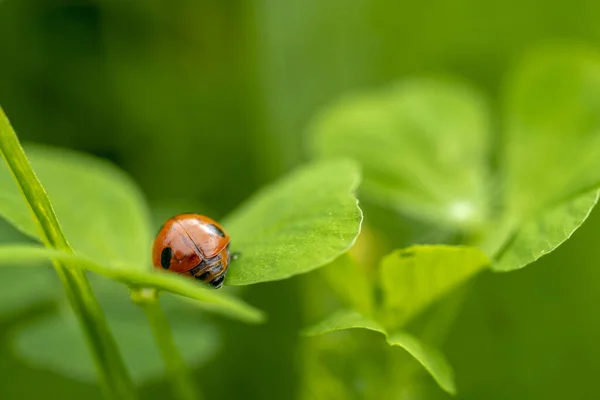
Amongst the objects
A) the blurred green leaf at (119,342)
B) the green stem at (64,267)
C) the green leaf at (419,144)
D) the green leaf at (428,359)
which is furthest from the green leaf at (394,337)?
the blurred green leaf at (119,342)

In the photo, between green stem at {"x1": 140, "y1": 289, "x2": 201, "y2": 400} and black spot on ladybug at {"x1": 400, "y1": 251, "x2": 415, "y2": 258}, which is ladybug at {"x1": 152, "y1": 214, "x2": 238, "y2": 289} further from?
black spot on ladybug at {"x1": 400, "y1": 251, "x2": 415, "y2": 258}

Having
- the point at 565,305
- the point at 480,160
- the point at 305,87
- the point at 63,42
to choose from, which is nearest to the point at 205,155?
the point at 305,87

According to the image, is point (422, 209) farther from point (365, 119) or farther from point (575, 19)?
point (575, 19)

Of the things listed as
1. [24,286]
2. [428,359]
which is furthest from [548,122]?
[24,286]

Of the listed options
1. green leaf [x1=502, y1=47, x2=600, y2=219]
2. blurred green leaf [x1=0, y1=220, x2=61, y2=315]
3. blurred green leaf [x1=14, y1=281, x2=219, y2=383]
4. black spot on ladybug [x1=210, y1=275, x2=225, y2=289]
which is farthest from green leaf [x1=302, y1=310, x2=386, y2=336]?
blurred green leaf [x1=0, y1=220, x2=61, y2=315]

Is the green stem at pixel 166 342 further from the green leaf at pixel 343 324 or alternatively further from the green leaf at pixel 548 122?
the green leaf at pixel 548 122

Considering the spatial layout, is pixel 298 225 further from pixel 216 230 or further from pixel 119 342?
pixel 119 342
